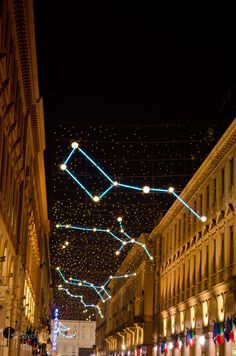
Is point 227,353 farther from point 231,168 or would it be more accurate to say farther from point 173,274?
point 173,274

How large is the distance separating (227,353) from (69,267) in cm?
5357

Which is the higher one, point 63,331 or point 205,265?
point 63,331

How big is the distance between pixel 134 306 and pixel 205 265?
133 ft

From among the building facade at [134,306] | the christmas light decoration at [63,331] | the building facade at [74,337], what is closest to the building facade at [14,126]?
the building facade at [134,306]

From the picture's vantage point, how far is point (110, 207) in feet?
157

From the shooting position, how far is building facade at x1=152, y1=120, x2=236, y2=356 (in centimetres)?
3712

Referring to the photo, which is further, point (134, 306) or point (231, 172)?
point (134, 306)

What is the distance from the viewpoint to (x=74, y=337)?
7441 inches

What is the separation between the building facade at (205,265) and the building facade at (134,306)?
11283 mm

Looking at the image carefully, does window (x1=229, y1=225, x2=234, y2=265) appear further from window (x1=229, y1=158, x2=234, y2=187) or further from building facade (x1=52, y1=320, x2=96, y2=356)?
building facade (x1=52, y1=320, x2=96, y2=356)

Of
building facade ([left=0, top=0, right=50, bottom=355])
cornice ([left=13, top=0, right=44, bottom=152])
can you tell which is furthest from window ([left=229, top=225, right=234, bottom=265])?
cornice ([left=13, top=0, right=44, bottom=152])

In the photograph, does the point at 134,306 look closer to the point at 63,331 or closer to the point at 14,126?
the point at 14,126

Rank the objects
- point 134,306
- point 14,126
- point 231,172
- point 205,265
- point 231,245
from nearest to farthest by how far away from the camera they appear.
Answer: point 14,126 → point 231,245 → point 231,172 → point 205,265 → point 134,306

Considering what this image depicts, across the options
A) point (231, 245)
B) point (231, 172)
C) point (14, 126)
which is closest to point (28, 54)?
point (14, 126)
